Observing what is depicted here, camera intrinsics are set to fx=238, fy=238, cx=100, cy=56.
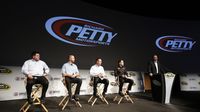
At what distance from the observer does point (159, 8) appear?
9.88m

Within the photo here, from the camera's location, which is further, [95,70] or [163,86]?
[95,70]

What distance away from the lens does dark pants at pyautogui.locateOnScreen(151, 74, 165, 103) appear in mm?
6940

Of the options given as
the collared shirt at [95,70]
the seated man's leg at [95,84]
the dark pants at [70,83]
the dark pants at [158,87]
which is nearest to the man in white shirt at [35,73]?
the dark pants at [70,83]

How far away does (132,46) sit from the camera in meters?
8.98

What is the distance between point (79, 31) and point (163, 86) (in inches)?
125

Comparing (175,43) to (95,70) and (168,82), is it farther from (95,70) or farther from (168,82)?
(95,70)

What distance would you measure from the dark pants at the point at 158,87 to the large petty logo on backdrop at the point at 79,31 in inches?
87.0

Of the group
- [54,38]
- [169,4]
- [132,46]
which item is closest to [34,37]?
[54,38]

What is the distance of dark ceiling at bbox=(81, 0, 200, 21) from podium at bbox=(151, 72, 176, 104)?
338 cm

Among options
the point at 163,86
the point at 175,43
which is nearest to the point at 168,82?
the point at 163,86

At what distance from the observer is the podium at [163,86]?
22.4ft

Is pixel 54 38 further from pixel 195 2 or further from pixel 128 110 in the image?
pixel 195 2

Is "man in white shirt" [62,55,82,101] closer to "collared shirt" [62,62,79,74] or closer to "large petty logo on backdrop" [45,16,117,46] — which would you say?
"collared shirt" [62,62,79,74]

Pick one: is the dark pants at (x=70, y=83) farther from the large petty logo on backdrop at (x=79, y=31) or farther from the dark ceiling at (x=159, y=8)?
the dark ceiling at (x=159, y=8)
